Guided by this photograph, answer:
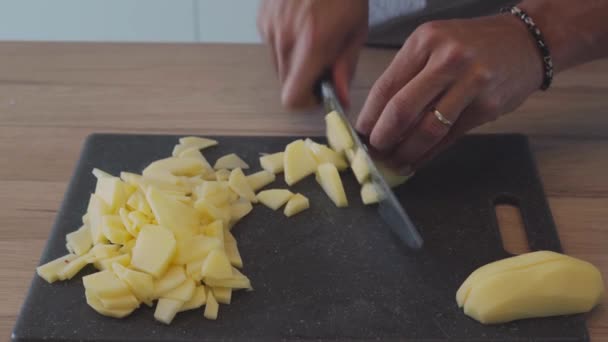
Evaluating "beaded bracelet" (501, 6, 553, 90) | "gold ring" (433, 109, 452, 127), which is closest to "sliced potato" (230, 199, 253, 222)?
"gold ring" (433, 109, 452, 127)

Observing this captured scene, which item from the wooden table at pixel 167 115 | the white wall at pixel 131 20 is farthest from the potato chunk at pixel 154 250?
the white wall at pixel 131 20

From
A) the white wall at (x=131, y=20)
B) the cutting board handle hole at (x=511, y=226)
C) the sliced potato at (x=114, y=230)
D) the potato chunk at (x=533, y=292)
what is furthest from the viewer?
the white wall at (x=131, y=20)

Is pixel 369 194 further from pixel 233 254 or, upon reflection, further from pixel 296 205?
pixel 233 254

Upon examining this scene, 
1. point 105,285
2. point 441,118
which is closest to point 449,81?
point 441,118

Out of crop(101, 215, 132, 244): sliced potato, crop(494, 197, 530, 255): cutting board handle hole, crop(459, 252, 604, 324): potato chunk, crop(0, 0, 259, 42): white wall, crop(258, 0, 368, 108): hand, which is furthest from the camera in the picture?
crop(0, 0, 259, 42): white wall

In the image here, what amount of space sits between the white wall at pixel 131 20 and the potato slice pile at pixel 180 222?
1445 mm

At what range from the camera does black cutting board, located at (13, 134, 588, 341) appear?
1.18 metres

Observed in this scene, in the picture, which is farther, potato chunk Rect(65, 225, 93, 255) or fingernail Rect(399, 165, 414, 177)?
fingernail Rect(399, 165, 414, 177)

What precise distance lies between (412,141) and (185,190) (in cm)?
41

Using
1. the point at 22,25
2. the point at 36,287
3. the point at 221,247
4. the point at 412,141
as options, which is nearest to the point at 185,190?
the point at 221,247

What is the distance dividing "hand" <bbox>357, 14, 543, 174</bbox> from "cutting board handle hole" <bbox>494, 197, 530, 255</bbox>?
0.58 feet

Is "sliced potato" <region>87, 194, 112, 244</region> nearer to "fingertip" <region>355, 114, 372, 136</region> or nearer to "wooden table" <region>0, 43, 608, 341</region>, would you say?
"wooden table" <region>0, 43, 608, 341</region>

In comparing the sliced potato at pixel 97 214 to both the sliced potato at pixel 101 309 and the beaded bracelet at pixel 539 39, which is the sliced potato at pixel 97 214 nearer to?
the sliced potato at pixel 101 309

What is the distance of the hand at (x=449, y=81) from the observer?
130 cm
